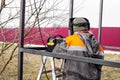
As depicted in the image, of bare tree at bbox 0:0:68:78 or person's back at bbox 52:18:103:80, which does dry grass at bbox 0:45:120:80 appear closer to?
bare tree at bbox 0:0:68:78

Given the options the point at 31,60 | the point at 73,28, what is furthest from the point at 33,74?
the point at 73,28

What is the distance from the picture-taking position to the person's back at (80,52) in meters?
3.33

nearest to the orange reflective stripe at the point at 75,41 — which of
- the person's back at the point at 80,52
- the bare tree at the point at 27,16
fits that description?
the person's back at the point at 80,52

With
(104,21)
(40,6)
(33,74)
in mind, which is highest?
(40,6)

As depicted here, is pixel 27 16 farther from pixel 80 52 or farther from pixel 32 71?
pixel 32 71

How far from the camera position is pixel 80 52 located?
3328 millimetres

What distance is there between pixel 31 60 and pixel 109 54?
2601 mm

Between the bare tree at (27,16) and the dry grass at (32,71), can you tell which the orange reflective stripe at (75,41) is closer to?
the bare tree at (27,16)

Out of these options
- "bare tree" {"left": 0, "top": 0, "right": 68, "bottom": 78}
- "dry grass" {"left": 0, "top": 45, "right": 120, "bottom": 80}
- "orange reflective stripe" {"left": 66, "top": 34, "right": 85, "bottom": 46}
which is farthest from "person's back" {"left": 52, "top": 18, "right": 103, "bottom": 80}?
"dry grass" {"left": 0, "top": 45, "right": 120, "bottom": 80}

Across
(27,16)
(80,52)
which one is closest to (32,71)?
(27,16)

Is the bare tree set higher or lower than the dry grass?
higher

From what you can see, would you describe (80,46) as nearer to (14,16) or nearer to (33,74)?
(14,16)

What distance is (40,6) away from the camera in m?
5.53

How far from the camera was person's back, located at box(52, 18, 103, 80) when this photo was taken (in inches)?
131
